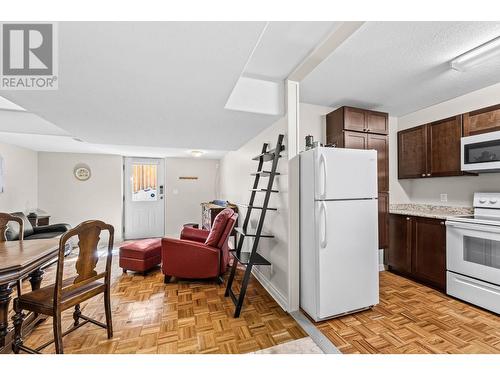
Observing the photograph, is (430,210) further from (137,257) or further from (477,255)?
(137,257)

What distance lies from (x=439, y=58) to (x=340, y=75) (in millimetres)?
822

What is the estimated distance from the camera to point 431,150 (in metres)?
2.92

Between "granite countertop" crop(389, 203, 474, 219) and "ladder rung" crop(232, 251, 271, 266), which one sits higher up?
"granite countertop" crop(389, 203, 474, 219)

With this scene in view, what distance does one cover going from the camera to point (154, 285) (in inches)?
110

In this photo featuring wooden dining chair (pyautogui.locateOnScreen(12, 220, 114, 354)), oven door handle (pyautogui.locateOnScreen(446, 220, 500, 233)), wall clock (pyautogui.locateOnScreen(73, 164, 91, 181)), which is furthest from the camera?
wall clock (pyautogui.locateOnScreen(73, 164, 91, 181))

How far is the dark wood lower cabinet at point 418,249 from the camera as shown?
254 cm

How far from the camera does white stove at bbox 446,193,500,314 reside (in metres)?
2.07

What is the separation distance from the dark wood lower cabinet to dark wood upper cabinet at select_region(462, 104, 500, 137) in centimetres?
113

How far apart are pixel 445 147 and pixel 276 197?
2297mm

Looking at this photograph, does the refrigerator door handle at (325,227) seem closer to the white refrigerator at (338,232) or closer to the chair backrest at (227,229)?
the white refrigerator at (338,232)

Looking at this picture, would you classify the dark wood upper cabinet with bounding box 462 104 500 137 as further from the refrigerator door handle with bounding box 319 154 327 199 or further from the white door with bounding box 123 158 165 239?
the white door with bounding box 123 158 165 239

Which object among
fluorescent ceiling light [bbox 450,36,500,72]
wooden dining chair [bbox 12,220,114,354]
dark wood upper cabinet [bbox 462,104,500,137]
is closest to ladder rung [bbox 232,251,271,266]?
wooden dining chair [bbox 12,220,114,354]

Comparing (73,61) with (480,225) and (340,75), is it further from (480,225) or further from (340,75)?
(480,225)
